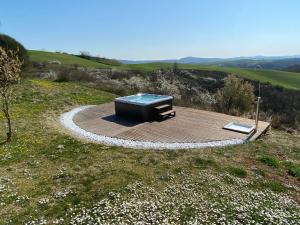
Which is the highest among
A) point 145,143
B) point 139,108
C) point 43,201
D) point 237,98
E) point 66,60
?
point 66,60

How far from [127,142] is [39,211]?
5.07 meters

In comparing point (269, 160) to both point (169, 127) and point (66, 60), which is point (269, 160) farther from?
point (66, 60)

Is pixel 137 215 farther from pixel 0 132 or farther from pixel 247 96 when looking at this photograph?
pixel 247 96

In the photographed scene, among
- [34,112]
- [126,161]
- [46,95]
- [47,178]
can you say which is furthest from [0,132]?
[46,95]

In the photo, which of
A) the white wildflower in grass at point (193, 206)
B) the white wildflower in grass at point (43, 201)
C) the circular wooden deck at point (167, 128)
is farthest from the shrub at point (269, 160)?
the white wildflower in grass at point (43, 201)

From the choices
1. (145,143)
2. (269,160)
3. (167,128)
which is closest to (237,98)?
(167,128)

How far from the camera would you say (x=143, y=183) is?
7.38m

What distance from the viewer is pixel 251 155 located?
9594 millimetres

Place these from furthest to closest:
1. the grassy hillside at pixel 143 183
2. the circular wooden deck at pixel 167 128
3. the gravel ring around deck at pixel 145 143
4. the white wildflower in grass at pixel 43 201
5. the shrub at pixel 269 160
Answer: the circular wooden deck at pixel 167 128 → the gravel ring around deck at pixel 145 143 → the shrub at pixel 269 160 → the white wildflower in grass at pixel 43 201 → the grassy hillside at pixel 143 183

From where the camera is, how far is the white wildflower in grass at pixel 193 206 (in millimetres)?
5902

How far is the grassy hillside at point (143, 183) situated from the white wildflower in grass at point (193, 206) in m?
0.02

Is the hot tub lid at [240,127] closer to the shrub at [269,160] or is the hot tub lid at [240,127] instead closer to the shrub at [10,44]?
the shrub at [269,160]

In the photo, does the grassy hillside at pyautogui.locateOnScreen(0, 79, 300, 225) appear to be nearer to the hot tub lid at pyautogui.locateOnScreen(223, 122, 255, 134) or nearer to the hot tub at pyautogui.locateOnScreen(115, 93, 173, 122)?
the hot tub lid at pyautogui.locateOnScreen(223, 122, 255, 134)

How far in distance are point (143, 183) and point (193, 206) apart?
5.23ft
